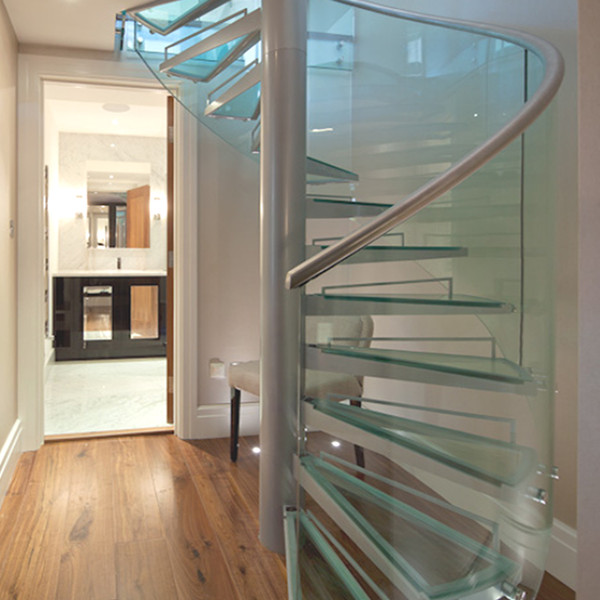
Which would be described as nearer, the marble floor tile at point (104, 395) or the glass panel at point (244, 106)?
the glass panel at point (244, 106)

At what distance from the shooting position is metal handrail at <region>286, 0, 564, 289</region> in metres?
1.58

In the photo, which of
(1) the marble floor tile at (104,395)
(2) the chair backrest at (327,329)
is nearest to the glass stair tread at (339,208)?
(2) the chair backrest at (327,329)

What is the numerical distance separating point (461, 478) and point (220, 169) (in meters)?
2.78

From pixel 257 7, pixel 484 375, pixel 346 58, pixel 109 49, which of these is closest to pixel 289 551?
pixel 484 375

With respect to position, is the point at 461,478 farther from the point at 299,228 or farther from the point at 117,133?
the point at 117,133

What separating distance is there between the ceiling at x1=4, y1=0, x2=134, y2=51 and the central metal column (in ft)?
3.70

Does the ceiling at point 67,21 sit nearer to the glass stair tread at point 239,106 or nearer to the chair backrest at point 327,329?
the glass stair tread at point 239,106

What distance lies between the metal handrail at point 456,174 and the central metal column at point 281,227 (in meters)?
0.56

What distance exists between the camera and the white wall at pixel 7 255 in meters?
3.00

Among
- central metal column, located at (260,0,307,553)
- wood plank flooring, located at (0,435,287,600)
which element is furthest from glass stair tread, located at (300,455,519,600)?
central metal column, located at (260,0,307,553)

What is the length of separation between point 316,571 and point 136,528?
3.30 feet

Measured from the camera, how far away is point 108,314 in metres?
7.06

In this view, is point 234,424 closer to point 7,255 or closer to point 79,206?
point 7,255

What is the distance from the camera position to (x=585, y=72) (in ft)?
3.87
